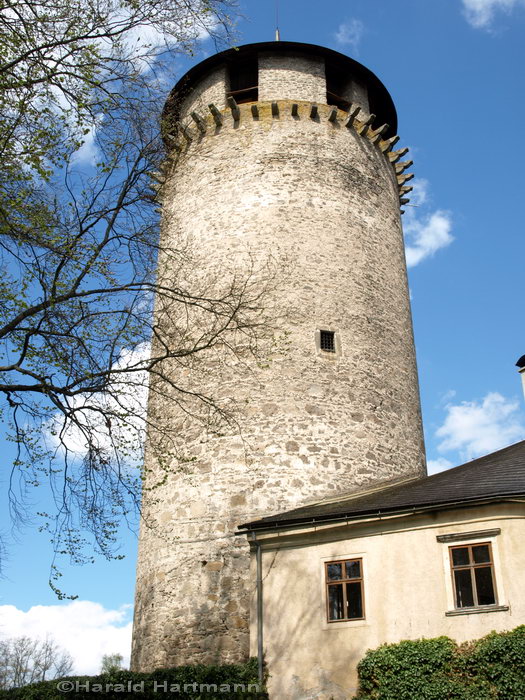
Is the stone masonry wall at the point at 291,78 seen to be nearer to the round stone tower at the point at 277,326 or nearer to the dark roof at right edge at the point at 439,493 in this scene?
the round stone tower at the point at 277,326

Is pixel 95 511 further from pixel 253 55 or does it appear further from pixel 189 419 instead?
pixel 253 55

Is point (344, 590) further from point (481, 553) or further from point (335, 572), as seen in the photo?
point (481, 553)

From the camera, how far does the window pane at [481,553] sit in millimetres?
9805

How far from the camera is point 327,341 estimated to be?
48.4ft

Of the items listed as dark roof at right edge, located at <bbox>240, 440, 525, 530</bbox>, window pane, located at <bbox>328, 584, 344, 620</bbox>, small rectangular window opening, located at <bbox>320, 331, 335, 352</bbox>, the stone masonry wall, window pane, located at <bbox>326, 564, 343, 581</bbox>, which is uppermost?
the stone masonry wall

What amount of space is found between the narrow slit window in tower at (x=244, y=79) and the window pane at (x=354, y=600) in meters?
12.4

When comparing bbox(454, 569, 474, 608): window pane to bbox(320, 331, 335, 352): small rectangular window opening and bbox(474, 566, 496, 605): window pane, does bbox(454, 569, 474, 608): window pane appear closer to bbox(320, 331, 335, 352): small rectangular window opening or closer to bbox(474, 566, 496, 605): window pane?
bbox(474, 566, 496, 605): window pane

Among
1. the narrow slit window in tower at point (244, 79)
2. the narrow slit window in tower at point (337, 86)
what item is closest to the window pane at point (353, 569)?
the narrow slit window in tower at point (337, 86)

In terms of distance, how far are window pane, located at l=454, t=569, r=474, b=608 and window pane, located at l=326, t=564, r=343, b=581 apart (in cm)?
169

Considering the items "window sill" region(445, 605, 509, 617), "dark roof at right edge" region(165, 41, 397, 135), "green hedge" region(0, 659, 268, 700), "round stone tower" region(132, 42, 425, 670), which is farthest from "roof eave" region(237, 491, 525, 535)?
"dark roof at right edge" region(165, 41, 397, 135)

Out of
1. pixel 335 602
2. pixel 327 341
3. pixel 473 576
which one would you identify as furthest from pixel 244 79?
pixel 473 576

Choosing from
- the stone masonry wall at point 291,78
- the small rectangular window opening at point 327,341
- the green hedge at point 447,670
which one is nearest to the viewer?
the green hedge at point 447,670

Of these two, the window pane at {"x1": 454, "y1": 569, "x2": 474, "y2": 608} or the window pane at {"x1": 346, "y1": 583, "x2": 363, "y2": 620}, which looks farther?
the window pane at {"x1": 346, "y1": 583, "x2": 363, "y2": 620}

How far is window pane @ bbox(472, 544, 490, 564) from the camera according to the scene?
386 inches
